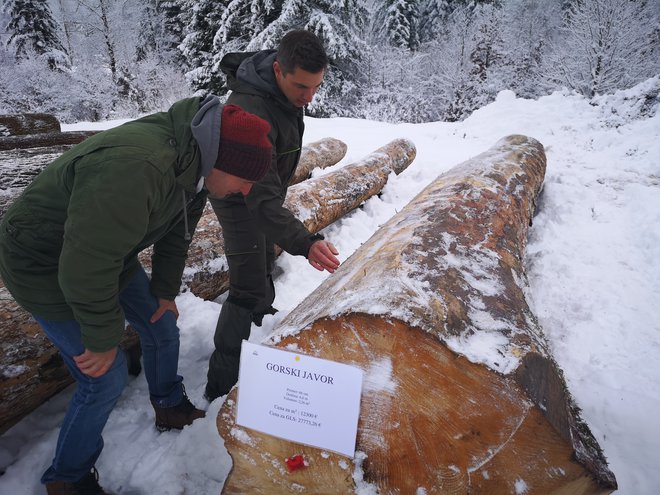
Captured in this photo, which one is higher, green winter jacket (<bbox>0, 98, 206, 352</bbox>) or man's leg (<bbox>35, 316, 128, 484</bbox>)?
green winter jacket (<bbox>0, 98, 206, 352</bbox>)

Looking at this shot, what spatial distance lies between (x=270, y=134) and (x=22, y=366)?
5.15ft

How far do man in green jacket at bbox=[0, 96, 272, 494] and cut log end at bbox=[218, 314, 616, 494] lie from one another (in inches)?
27.4

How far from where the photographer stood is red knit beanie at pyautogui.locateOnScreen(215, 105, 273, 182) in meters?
1.21

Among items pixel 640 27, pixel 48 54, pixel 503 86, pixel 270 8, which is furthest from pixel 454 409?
pixel 48 54

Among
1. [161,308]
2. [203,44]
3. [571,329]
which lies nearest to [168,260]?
[161,308]

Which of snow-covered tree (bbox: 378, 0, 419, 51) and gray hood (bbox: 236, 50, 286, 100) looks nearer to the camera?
gray hood (bbox: 236, 50, 286, 100)

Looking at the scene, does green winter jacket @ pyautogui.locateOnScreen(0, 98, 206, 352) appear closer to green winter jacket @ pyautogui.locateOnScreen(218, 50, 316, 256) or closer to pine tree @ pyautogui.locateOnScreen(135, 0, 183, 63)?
green winter jacket @ pyautogui.locateOnScreen(218, 50, 316, 256)

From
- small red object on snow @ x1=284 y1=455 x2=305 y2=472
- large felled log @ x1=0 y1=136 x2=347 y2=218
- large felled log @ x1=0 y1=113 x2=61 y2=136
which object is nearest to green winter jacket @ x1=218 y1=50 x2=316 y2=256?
small red object on snow @ x1=284 y1=455 x2=305 y2=472

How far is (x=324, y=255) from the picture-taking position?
1868mm

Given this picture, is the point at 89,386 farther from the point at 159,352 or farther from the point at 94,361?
the point at 159,352

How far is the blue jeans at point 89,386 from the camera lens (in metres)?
1.34

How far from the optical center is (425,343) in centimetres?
106

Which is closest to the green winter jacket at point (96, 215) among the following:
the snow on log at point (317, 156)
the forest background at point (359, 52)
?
the snow on log at point (317, 156)

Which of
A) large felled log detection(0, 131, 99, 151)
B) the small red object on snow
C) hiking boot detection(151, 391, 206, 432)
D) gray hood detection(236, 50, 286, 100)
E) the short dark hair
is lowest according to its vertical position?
hiking boot detection(151, 391, 206, 432)
